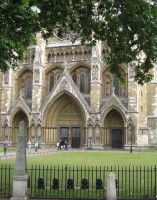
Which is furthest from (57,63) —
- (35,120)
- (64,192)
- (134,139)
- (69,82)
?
(64,192)

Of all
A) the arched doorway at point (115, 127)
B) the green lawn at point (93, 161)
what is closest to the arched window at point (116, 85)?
the arched doorway at point (115, 127)

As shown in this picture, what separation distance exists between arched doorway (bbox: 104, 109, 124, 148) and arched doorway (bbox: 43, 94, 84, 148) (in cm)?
336

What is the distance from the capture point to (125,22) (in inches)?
537

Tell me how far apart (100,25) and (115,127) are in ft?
Answer: 94.8

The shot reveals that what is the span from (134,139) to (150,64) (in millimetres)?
25671

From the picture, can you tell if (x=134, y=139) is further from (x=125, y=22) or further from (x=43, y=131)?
(x=125, y=22)

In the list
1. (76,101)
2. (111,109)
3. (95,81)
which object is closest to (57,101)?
(76,101)

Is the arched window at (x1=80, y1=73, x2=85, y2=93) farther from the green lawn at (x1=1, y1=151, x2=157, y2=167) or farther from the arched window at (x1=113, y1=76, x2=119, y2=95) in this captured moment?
the green lawn at (x1=1, y1=151, x2=157, y2=167)

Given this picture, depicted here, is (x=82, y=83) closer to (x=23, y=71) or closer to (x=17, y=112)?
(x=23, y=71)

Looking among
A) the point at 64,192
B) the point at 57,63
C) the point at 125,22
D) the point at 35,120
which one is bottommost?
the point at 64,192

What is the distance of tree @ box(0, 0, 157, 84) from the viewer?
1174cm

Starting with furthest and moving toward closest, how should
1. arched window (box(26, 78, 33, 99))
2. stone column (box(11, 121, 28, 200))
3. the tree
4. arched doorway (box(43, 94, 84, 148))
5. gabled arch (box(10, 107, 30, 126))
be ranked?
1. arched window (box(26, 78, 33, 99))
2. gabled arch (box(10, 107, 30, 126))
3. arched doorway (box(43, 94, 84, 148))
4. the tree
5. stone column (box(11, 121, 28, 200))

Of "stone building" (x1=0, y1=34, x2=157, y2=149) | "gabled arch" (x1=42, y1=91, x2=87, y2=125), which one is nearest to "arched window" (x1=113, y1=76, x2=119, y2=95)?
"stone building" (x1=0, y1=34, x2=157, y2=149)

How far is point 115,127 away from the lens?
42.7 metres
